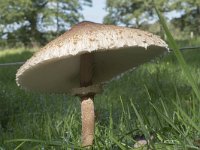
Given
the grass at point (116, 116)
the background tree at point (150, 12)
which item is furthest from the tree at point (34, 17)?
the grass at point (116, 116)

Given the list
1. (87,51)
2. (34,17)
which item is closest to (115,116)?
(87,51)

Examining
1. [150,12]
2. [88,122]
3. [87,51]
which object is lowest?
[88,122]

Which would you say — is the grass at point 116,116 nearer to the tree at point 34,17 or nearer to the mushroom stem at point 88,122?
the mushroom stem at point 88,122

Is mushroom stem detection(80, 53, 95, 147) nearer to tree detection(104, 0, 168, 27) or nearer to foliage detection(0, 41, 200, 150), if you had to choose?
foliage detection(0, 41, 200, 150)

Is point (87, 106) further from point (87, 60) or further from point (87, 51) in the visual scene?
point (87, 51)

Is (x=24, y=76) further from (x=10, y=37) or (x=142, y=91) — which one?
(x=10, y=37)

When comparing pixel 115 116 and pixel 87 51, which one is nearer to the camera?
pixel 87 51

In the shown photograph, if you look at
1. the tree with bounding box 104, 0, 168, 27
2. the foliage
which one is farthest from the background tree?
the foliage
